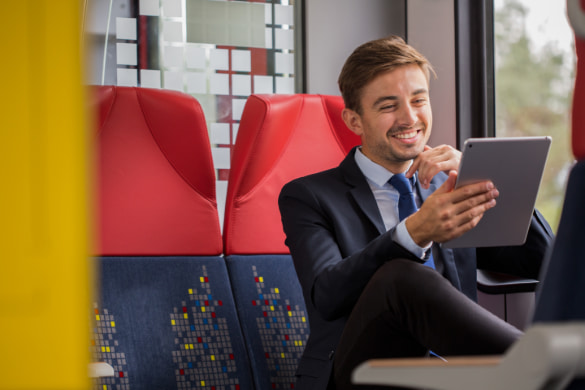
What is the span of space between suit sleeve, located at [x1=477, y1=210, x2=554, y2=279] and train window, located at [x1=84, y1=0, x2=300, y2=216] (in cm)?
98

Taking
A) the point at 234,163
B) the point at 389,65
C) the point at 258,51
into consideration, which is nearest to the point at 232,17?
the point at 258,51

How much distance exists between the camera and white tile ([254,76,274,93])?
2475mm

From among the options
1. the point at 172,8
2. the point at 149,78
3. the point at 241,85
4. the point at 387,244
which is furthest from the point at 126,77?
the point at 387,244

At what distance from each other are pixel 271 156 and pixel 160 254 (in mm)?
424

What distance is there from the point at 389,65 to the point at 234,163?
21.6 inches

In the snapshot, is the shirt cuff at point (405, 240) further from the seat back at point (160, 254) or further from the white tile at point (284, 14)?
the white tile at point (284, 14)

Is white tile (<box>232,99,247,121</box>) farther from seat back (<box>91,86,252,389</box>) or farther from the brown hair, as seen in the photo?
the brown hair

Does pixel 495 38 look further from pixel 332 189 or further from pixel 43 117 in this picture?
pixel 43 117

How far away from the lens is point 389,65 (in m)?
1.75

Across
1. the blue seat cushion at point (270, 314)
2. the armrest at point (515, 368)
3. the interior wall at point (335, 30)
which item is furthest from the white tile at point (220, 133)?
the armrest at point (515, 368)

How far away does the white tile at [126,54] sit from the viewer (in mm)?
2312

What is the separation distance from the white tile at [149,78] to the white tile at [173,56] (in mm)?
52

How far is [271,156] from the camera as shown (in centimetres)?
196

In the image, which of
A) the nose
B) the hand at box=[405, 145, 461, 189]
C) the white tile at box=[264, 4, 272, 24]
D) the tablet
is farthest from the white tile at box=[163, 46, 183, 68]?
the tablet
